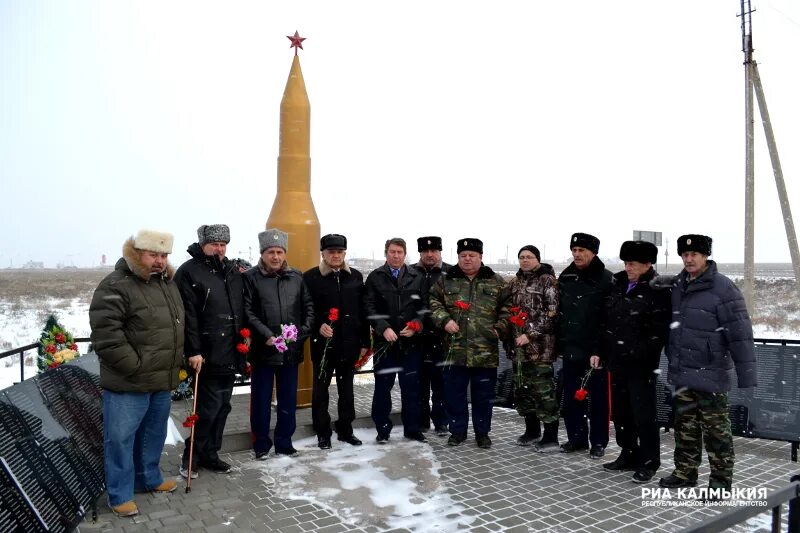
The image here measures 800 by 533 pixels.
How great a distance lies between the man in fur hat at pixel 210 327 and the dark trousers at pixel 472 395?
84.8 inches

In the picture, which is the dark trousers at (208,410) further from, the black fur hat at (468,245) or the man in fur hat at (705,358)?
the man in fur hat at (705,358)

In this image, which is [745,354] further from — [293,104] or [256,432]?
[293,104]

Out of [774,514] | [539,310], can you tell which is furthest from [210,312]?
[774,514]

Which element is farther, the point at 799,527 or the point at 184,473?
the point at 184,473

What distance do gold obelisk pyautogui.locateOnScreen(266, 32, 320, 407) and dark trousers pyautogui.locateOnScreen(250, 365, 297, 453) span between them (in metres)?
1.39

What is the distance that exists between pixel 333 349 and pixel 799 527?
4180 mm

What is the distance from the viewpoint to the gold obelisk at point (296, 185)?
23.3 ft

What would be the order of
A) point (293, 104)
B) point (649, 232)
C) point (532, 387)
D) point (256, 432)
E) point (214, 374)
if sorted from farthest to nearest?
point (649, 232) < point (293, 104) < point (532, 387) < point (256, 432) < point (214, 374)

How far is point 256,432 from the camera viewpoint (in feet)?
18.2

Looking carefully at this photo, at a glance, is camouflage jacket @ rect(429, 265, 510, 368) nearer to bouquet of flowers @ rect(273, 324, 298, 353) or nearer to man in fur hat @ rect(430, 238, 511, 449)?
man in fur hat @ rect(430, 238, 511, 449)

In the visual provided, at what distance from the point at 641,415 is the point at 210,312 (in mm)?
3754

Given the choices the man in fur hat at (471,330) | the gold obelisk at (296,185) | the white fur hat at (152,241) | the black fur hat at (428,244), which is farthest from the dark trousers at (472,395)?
the white fur hat at (152,241)

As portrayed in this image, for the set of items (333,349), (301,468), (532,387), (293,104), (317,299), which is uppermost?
(293,104)

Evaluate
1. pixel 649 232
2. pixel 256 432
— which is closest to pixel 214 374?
pixel 256 432
